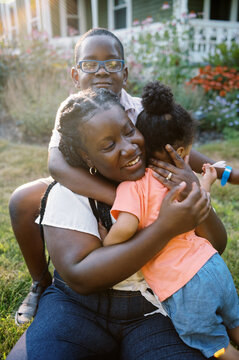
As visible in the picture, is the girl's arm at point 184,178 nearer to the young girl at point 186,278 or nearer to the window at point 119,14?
the young girl at point 186,278

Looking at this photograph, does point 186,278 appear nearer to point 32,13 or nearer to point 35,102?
point 35,102

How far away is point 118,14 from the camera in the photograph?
46.3ft

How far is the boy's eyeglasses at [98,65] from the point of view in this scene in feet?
7.63

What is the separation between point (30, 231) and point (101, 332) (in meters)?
0.89

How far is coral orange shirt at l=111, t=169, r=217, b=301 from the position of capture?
1.50m

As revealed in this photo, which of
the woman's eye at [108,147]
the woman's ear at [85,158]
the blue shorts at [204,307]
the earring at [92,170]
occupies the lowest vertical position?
the blue shorts at [204,307]

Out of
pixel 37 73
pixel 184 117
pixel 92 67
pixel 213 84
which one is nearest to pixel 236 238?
pixel 184 117

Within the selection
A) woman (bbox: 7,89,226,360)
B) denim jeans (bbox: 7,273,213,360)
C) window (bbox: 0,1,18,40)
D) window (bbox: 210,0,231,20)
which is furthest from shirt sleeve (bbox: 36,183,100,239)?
window (bbox: 0,1,18,40)

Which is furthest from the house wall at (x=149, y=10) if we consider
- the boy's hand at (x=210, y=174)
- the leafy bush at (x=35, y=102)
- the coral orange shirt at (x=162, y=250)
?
the coral orange shirt at (x=162, y=250)

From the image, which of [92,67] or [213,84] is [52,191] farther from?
[213,84]

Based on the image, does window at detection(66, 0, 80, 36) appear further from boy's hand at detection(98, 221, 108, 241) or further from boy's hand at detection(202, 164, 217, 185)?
boy's hand at detection(98, 221, 108, 241)

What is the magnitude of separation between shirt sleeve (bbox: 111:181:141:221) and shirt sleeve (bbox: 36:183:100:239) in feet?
0.42

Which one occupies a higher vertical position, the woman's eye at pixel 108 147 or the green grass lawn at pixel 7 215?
the woman's eye at pixel 108 147

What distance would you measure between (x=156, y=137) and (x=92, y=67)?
0.91m
